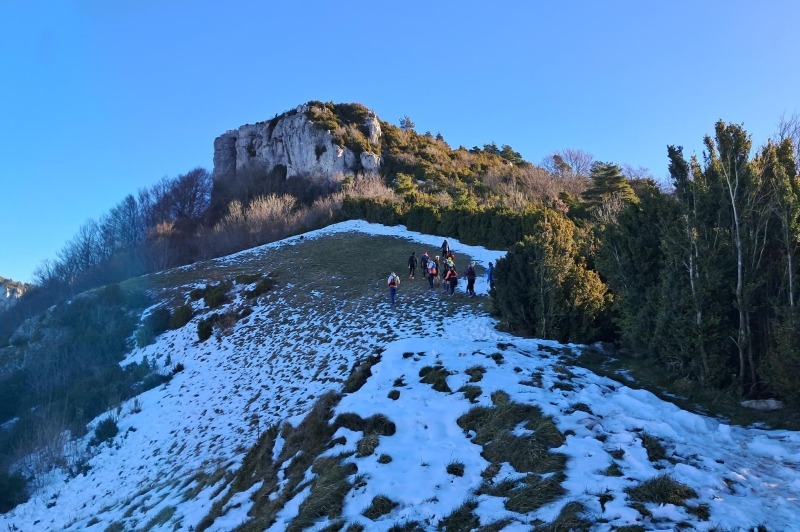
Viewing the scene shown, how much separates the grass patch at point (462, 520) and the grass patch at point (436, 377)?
2.97 meters

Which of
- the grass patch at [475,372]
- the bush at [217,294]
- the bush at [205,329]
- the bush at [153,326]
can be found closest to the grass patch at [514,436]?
the grass patch at [475,372]

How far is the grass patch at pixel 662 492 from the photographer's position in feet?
13.5

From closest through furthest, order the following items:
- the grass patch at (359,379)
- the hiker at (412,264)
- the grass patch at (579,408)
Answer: the grass patch at (579,408)
the grass patch at (359,379)
the hiker at (412,264)

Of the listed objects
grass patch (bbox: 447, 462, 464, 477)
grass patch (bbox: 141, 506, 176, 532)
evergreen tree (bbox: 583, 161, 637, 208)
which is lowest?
grass patch (bbox: 141, 506, 176, 532)

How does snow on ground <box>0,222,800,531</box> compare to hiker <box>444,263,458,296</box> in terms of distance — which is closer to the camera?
snow on ground <box>0,222,800,531</box>

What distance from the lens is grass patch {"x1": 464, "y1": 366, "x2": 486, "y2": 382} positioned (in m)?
7.64

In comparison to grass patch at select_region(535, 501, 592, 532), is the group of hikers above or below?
above

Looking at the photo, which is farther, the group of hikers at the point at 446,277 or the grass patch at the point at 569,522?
the group of hikers at the point at 446,277

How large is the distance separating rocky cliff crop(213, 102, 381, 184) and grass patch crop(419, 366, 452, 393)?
54.5 metres

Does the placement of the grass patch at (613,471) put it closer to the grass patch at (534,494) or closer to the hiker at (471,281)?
the grass patch at (534,494)

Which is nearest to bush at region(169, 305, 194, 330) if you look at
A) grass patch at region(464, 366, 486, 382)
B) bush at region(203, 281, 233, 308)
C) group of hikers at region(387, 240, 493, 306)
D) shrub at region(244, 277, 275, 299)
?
bush at region(203, 281, 233, 308)

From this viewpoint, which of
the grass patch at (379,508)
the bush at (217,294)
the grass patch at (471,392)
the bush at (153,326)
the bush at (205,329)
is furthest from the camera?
the bush at (217,294)

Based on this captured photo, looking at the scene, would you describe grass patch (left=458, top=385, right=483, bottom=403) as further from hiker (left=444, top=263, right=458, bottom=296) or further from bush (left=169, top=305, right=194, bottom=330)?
bush (left=169, top=305, right=194, bottom=330)

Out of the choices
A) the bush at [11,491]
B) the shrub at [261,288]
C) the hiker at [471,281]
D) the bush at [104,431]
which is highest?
the shrub at [261,288]
